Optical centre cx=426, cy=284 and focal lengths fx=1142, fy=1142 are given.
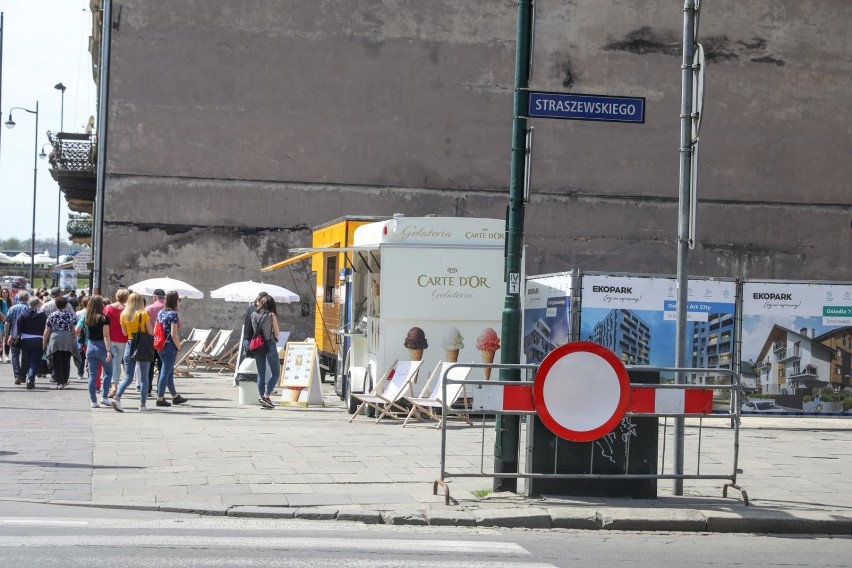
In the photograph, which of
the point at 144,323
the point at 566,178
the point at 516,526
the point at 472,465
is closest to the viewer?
the point at 516,526

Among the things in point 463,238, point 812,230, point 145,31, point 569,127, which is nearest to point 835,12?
point 812,230

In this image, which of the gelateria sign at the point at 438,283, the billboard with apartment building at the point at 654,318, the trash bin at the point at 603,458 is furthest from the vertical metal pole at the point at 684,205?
the gelateria sign at the point at 438,283

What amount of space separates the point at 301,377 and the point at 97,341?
3.39m

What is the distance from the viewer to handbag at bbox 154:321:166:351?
17312mm

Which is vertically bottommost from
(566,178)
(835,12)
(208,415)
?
(208,415)

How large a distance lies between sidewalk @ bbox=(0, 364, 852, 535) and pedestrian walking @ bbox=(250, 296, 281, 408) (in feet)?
5.28

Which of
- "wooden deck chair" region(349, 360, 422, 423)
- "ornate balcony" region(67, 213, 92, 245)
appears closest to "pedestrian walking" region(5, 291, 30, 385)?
"wooden deck chair" region(349, 360, 422, 423)

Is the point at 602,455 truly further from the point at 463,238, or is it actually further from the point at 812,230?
the point at 812,230

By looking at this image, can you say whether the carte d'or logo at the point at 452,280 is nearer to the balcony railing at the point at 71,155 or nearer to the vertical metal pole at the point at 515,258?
the vertical metal pole at the point at 515,258

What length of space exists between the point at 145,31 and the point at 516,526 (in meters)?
25.4

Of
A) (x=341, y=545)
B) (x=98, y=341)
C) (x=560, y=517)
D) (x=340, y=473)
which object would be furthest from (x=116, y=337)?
(x=341, y=545)

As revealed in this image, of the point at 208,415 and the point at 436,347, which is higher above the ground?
the point at 436,347

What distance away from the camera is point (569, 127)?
33.4 meters

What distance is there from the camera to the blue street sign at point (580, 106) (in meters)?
9.80
